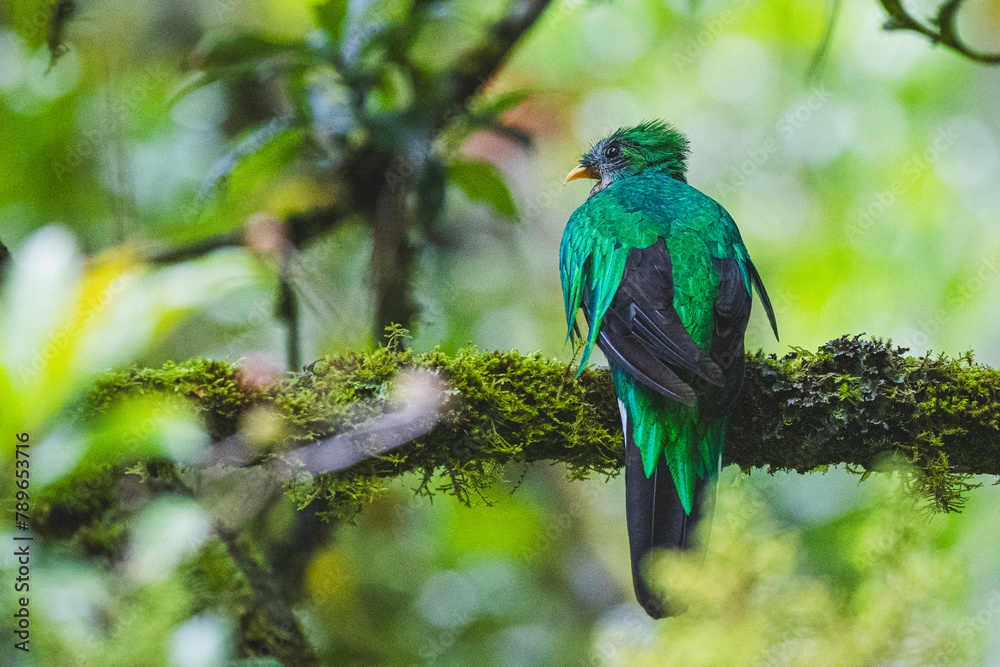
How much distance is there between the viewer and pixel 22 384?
162cm

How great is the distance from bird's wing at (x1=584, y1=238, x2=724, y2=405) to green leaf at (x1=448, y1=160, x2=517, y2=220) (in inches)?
32.9

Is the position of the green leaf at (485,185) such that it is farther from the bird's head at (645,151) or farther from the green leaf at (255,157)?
the green leaf at (255,157)

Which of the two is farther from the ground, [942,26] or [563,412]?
[942,26]

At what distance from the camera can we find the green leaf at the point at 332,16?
9.78 ft

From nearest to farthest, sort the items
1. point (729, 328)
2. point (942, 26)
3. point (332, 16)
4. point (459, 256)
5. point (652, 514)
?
1. point (652, 514)
2. point (729, 328)
3. point (942, 26)
4. point (332, 16)
5. point (459, 256)

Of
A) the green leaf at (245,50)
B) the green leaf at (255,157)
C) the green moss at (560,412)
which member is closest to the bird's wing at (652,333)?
the green moss at (560,412)

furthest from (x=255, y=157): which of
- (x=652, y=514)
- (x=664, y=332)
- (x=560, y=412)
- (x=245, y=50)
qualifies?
(x=652, y=514)

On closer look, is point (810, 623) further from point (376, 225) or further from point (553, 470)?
point (553, 470)

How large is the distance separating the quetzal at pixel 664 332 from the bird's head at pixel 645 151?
1.76 feet

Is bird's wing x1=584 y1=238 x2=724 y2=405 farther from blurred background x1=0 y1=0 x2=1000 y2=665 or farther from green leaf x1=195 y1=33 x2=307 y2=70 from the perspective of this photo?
green leaf x1=195 y1=33 x2=307 y2=70

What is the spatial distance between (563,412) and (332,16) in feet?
6.40

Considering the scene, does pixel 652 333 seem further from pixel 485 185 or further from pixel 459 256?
pixel 459 256

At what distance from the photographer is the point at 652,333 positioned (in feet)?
6.70

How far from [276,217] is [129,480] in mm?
1374
